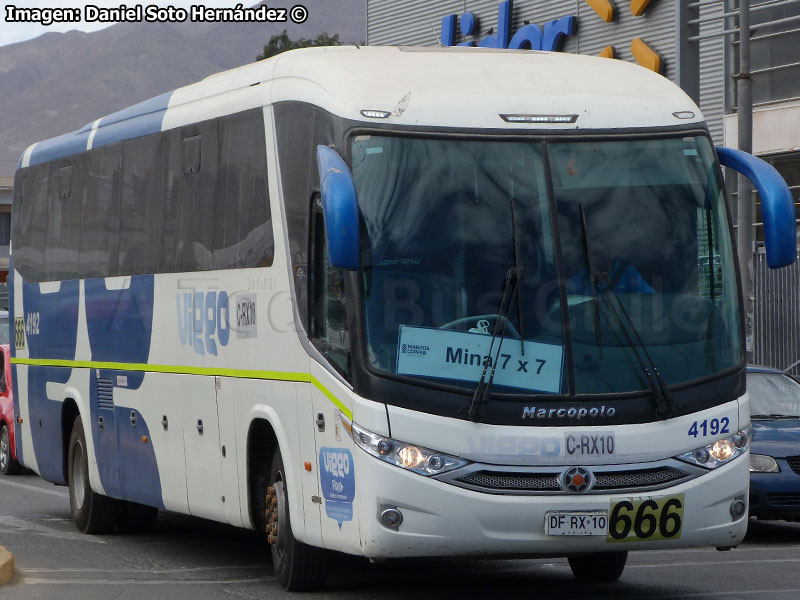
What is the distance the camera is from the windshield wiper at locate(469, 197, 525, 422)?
335 inches

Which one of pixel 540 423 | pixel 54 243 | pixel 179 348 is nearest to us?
pixel 540 423

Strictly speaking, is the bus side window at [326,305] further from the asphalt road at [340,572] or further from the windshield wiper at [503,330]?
the asphalt road at [340,572]

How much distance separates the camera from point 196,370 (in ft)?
37.5

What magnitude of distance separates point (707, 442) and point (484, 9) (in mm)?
28348

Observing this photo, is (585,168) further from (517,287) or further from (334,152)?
(334,152)

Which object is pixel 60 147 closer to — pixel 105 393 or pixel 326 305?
pixel 105 393

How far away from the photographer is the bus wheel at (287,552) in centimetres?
986

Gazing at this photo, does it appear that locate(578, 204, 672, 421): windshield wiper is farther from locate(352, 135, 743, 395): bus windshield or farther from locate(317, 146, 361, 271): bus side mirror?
locate(317, 146, 361, 271): bus side mirror

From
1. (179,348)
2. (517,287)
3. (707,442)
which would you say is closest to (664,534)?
(707,442)

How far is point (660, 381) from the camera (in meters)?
8.76

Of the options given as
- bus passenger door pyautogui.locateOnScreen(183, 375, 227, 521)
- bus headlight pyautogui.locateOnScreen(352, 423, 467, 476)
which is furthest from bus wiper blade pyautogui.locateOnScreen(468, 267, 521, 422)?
bus passenger door pyautogui.locateOnScreen(183, 375, 227, 521)

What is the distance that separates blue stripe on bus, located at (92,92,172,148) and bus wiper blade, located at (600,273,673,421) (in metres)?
4.93

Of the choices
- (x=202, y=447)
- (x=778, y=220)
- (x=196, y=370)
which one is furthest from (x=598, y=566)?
(x=196, y=370)

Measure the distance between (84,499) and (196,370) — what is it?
3.44 m
